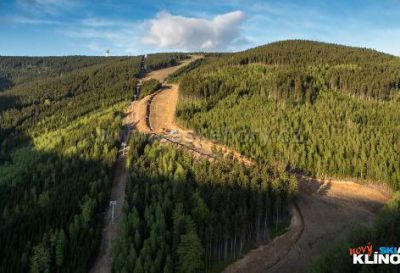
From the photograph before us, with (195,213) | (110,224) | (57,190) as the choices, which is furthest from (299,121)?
(57,190)

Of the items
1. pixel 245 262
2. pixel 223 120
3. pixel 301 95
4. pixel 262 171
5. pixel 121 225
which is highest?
pixel 301 95

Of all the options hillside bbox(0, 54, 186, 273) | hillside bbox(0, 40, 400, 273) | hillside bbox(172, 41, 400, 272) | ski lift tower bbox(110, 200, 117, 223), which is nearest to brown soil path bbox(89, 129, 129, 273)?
hillside bbox(0, 40, 400, 273)

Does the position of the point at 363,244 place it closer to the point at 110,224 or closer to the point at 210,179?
the point at 210,179

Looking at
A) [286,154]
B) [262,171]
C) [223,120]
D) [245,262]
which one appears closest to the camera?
[245,262]

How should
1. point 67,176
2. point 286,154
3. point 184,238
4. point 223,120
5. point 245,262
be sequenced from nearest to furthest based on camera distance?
1. point 184,238
2. point 245,262
3. point 67,176
4. point 286,154
5. point 223,120

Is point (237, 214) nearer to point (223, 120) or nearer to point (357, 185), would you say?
point (357, 185)

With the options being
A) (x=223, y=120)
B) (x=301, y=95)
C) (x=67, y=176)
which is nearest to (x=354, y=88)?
(x=301, y=95)

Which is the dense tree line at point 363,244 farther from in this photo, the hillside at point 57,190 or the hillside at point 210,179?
the hillside at point 57,190
